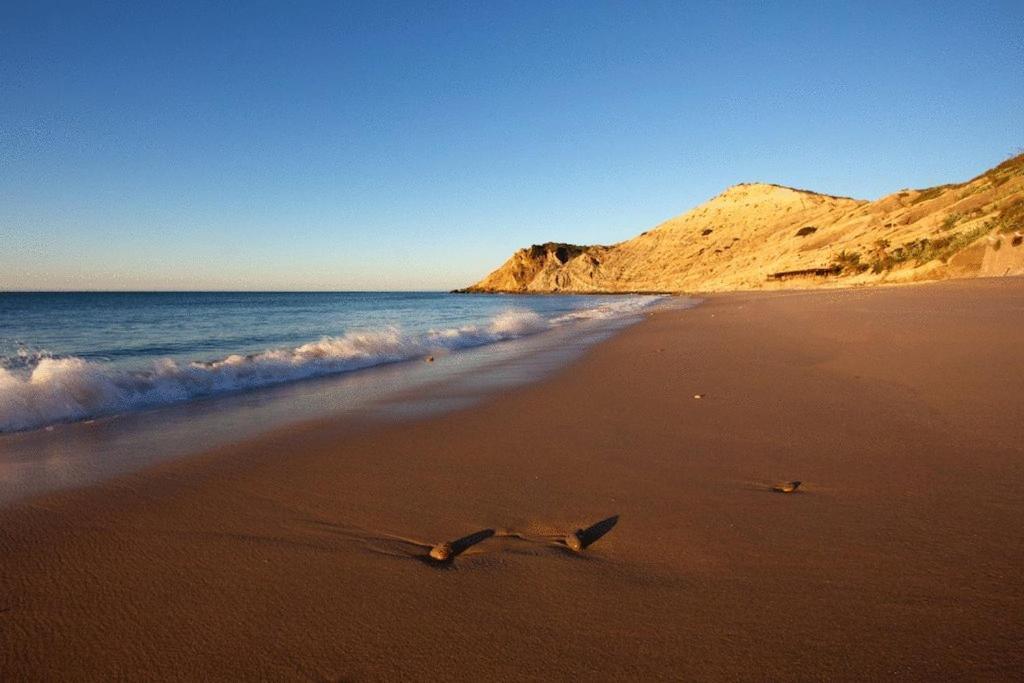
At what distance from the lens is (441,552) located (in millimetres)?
2371

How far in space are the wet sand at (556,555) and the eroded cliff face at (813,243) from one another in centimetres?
2435

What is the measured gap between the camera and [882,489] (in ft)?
9.39

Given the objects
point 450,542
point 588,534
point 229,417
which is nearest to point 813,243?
point 229,417

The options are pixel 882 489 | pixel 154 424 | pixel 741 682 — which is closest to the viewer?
pixel 741 682

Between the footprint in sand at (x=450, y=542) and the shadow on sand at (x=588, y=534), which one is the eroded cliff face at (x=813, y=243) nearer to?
the shadow on sand at (x=588, y=534)

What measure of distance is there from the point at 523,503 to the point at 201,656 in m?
1.65

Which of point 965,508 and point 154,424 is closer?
point 965,508

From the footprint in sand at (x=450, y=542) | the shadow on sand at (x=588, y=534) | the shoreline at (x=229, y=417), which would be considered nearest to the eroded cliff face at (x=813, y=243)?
the shoreline at (x=229, y=417)

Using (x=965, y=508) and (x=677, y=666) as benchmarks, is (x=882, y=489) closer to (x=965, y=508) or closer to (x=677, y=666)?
(x=965, y=508)

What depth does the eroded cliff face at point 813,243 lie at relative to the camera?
24.0 m

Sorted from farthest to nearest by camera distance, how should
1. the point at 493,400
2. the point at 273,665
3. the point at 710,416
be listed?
the point at 493,400
the point at 710,416
the point at 273,665

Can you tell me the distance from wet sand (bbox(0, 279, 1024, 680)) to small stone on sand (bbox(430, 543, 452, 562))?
0.05 m

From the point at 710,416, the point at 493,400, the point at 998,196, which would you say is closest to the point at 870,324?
the point at 710,416

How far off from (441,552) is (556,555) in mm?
513
